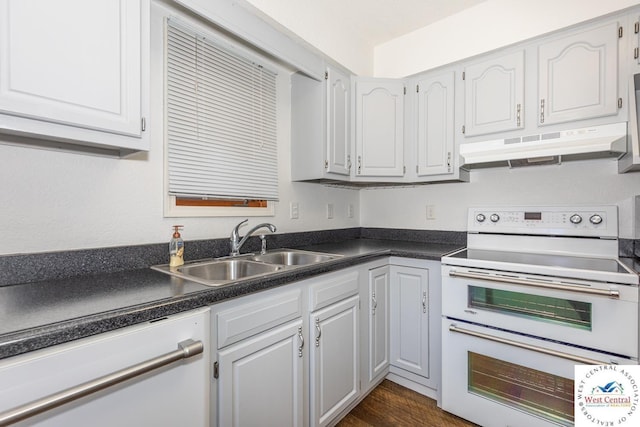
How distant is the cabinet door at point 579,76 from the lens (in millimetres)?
1638

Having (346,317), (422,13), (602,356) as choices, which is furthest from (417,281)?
(422,13)

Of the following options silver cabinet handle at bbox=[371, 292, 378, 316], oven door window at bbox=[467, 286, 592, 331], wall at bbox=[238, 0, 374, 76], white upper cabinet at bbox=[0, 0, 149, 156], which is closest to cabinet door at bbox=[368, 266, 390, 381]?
silver cabinet handle at bbox=[371, 292, 378, 316]

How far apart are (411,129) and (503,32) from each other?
33.7 inches

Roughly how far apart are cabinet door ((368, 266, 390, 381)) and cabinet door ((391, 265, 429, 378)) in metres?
0.05

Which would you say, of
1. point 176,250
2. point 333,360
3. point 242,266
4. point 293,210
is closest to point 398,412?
point 333,360

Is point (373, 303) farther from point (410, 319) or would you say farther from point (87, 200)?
point (87, 200)

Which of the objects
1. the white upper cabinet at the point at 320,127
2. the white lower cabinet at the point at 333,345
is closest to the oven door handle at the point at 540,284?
the white lower cabinet at the point at 333,345

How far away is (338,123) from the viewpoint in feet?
7.28

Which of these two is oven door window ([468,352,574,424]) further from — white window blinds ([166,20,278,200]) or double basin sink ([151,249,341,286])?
white window blinds ([166,20,278,200])

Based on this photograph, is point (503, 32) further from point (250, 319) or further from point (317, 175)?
point (250, 319)

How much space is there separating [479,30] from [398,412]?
8.74ft

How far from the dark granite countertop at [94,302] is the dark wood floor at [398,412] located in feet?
3.53

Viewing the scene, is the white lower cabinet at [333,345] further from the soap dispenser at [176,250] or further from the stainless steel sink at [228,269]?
the soap dispenser at [176,250]

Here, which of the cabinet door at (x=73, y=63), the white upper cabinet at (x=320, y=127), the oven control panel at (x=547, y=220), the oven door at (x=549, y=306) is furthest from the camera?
the white upper cabinet at (x=320, y=127)
